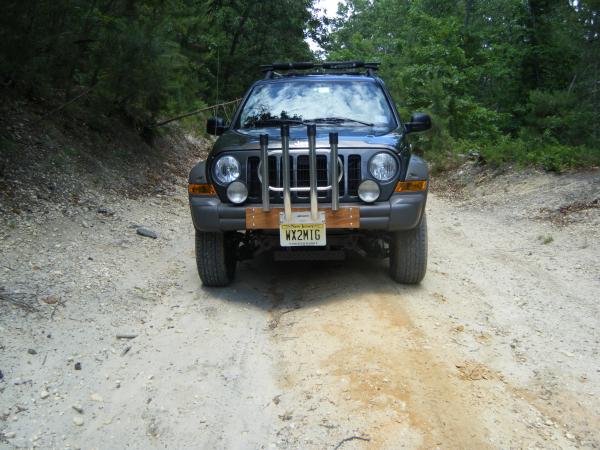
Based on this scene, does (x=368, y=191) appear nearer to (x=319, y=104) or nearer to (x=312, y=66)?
(x=319, y=104)

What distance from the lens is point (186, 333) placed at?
423cm

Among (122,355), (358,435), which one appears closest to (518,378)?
(358,435)

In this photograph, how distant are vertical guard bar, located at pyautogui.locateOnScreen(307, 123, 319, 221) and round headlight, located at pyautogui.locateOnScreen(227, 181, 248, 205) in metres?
0.58

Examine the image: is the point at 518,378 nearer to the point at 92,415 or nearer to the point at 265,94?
the point at 92,415

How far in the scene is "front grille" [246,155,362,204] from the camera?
4.64 meters

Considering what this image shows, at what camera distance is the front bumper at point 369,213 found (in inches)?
180

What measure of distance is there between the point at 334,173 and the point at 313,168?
17 centimetres

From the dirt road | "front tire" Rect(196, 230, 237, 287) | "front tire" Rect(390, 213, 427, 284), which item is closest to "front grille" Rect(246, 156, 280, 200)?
"front tire" Rect(196, 230, 237, 287)

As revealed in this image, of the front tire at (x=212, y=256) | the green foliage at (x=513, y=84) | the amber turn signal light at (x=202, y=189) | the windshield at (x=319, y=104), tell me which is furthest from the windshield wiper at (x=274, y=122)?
the green foliage at (x=513, y=84)

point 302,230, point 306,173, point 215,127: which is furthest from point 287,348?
point 215,127

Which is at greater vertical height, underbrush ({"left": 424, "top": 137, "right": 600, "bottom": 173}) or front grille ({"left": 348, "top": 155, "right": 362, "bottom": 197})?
front grille ({"left": 348, "top": 155, "right": 362, "bottom": 197})

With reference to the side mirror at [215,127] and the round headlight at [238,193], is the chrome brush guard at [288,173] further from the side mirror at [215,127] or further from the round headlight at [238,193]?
the side mirror at [215,127]

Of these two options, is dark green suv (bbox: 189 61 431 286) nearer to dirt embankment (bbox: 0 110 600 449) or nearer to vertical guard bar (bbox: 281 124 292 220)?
vertical guard bar (bbox: 281 124 292 220)

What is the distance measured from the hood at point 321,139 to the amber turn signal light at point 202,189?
28 cm
